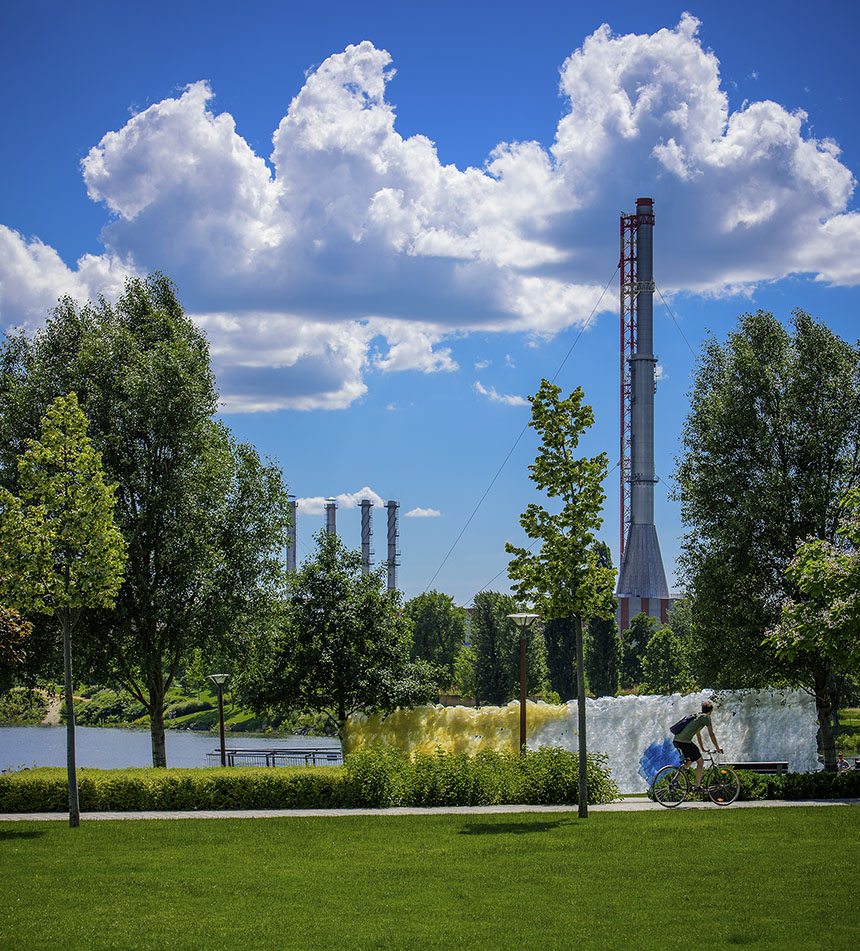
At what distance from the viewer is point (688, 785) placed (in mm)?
17672

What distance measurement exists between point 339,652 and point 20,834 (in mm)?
16309

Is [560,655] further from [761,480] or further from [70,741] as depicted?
[70,741]

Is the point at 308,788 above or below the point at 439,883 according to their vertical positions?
below

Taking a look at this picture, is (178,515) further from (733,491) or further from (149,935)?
(149,935)

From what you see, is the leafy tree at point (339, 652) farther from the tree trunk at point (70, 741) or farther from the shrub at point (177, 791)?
the tree trunk at point (70, 741)

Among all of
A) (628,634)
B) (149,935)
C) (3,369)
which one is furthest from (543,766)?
(628,634)

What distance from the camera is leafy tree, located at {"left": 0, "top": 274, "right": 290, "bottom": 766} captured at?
2453 cm

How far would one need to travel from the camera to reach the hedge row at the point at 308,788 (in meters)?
18.3

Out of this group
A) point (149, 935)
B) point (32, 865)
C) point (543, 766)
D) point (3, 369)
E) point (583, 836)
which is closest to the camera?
point (149, 935)

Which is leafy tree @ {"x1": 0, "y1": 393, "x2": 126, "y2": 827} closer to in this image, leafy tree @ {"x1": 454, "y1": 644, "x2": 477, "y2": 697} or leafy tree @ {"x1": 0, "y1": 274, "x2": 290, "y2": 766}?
leafy tree @ {"x1": 0, "y1": 274, "x2": 290, "y2": 766}

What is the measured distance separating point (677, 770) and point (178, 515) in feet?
45.0

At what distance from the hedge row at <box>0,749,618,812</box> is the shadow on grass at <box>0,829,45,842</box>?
9.61 ft

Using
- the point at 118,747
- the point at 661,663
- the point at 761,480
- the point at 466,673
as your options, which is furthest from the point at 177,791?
the point at 466,673

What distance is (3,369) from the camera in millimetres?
26594
